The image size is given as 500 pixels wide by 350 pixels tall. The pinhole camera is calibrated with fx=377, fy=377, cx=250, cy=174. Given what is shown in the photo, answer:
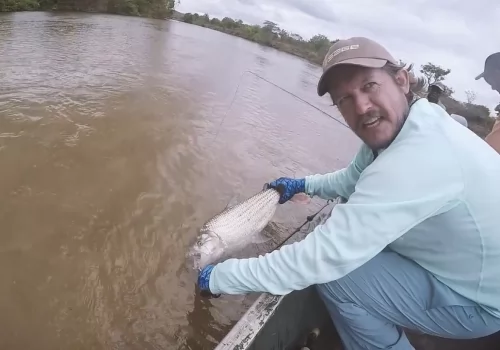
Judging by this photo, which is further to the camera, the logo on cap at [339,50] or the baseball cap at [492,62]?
the baseball cap at [492,62]

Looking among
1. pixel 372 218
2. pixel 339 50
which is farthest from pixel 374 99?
pixel 372 218

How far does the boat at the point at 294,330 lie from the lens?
6.23ft

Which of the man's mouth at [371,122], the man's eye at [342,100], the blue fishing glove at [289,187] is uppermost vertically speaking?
the man's eye at [342,100]

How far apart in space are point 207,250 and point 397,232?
170cm

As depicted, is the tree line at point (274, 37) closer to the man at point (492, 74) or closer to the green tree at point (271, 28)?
the green tree at point (271, 28)

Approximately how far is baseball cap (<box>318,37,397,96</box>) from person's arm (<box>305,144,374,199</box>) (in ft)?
3.30

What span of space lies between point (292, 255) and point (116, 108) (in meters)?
5.62

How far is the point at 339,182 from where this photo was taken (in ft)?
10.3

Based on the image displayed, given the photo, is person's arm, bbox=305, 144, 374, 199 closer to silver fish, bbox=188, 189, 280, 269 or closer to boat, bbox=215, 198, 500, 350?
silver fish, bbox=188, 189, 280, 269

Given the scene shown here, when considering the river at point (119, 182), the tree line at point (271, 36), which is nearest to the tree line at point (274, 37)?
the tree line at point (271, 36)

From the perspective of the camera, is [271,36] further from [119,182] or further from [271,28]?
[119,182]

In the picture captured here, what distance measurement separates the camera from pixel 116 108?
6602mm

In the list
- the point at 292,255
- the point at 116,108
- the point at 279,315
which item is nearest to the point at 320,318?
the point at 279,315

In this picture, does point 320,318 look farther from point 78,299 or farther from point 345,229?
point 78,299
